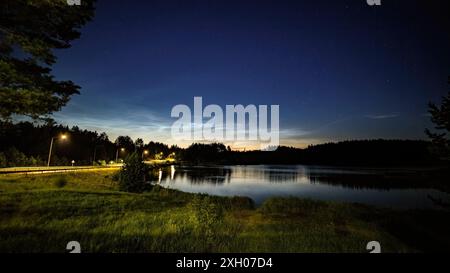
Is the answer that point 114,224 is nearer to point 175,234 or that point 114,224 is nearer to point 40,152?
point 175,234

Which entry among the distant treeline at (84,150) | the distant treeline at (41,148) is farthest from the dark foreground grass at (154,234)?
the distant treeline at (41,148)

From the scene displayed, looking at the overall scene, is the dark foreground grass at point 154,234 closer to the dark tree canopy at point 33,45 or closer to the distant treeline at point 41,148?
the dark tree canopy at point 33,45

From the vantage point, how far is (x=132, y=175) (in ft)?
97.0

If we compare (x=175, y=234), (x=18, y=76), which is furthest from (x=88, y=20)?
(x=175, y=234)

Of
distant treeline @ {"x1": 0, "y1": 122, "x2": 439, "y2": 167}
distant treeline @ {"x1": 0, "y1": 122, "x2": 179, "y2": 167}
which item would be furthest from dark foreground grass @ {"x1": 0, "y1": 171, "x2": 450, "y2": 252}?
distant treeline @ {"x1": 0, "y1": 122, "x2": 179, "y2": 167}

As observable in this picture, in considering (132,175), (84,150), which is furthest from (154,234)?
(84,150)

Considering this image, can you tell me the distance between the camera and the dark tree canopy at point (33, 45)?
896 cm

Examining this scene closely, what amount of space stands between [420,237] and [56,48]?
63.3ft

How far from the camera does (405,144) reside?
178 meters

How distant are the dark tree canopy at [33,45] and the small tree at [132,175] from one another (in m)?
19.9

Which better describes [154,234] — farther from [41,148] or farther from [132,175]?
[41,148]

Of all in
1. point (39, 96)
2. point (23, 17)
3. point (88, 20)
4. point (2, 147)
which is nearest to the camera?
point (23, 17)

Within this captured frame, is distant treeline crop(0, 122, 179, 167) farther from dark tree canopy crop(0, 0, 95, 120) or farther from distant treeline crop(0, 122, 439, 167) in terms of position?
dark tree canopy crop(0, 0, 95, 120)

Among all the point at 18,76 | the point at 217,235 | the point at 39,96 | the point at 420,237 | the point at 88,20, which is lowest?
the point at 420,237
